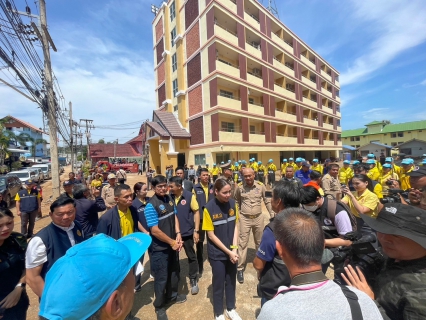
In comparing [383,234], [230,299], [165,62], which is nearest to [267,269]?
[383,234]

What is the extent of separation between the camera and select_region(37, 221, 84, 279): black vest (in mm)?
1982

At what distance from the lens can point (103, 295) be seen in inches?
32.1

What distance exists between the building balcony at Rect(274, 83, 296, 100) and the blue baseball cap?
21760mm

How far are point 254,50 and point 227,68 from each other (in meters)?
4.30

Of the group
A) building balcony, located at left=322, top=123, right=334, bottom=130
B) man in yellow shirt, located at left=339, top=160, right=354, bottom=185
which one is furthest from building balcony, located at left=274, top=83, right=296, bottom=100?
man in yellow shirt, located at left=339, top=160, right=354, bottom=185

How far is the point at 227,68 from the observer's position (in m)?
16.0

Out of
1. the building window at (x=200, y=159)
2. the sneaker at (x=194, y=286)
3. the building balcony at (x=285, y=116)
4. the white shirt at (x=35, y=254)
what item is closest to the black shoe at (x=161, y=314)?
the sneaker at (x=194, y=286)

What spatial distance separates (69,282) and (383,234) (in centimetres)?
171

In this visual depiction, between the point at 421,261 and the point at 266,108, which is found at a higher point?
the point at 266,108

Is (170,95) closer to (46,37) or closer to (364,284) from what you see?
(46,37)

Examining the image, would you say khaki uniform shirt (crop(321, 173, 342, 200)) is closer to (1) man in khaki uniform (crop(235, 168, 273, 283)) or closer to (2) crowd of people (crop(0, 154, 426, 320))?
(2) crowd of people (crop(0, 154, 426, 320))

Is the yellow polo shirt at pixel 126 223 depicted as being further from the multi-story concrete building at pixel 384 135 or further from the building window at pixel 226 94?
the multi-story concrete building at pixel 384 135

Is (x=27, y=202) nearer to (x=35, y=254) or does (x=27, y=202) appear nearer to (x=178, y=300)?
(x=35, y=254)

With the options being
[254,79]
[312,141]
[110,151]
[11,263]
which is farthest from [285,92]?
[110,151]
